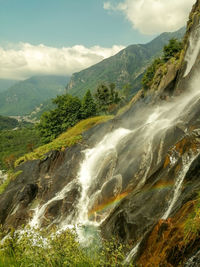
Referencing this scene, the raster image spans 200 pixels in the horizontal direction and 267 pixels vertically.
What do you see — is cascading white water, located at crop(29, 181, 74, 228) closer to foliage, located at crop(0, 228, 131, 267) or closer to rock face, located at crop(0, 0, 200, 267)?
rock face, located at crop(0, 0, 200, 267)

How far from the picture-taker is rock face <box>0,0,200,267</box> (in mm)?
7375

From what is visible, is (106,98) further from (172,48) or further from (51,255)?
(51,255)

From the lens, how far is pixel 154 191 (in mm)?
11945

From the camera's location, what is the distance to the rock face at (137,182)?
7.38 meters

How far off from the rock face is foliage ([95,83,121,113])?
88.0 ft

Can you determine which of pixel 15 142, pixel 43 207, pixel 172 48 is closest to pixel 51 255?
pixel 43 207

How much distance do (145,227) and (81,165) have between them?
54.5ft

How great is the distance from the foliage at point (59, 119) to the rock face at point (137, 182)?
1940cm

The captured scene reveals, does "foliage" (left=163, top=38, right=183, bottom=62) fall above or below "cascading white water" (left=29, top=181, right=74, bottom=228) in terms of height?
Result: above

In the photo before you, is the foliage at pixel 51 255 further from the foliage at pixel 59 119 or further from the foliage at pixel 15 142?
the foliage at pixel 15 142

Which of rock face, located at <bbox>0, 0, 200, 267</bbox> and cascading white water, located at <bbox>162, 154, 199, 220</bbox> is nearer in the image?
rock face, located at <bbox>0, 0, 200, 267</bbox>

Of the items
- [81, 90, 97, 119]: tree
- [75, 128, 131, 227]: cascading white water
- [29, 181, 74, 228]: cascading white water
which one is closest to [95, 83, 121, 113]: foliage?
[81, 90, 97, 119]: tree

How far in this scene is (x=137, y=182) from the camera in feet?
54.9

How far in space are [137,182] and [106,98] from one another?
49586 mm
